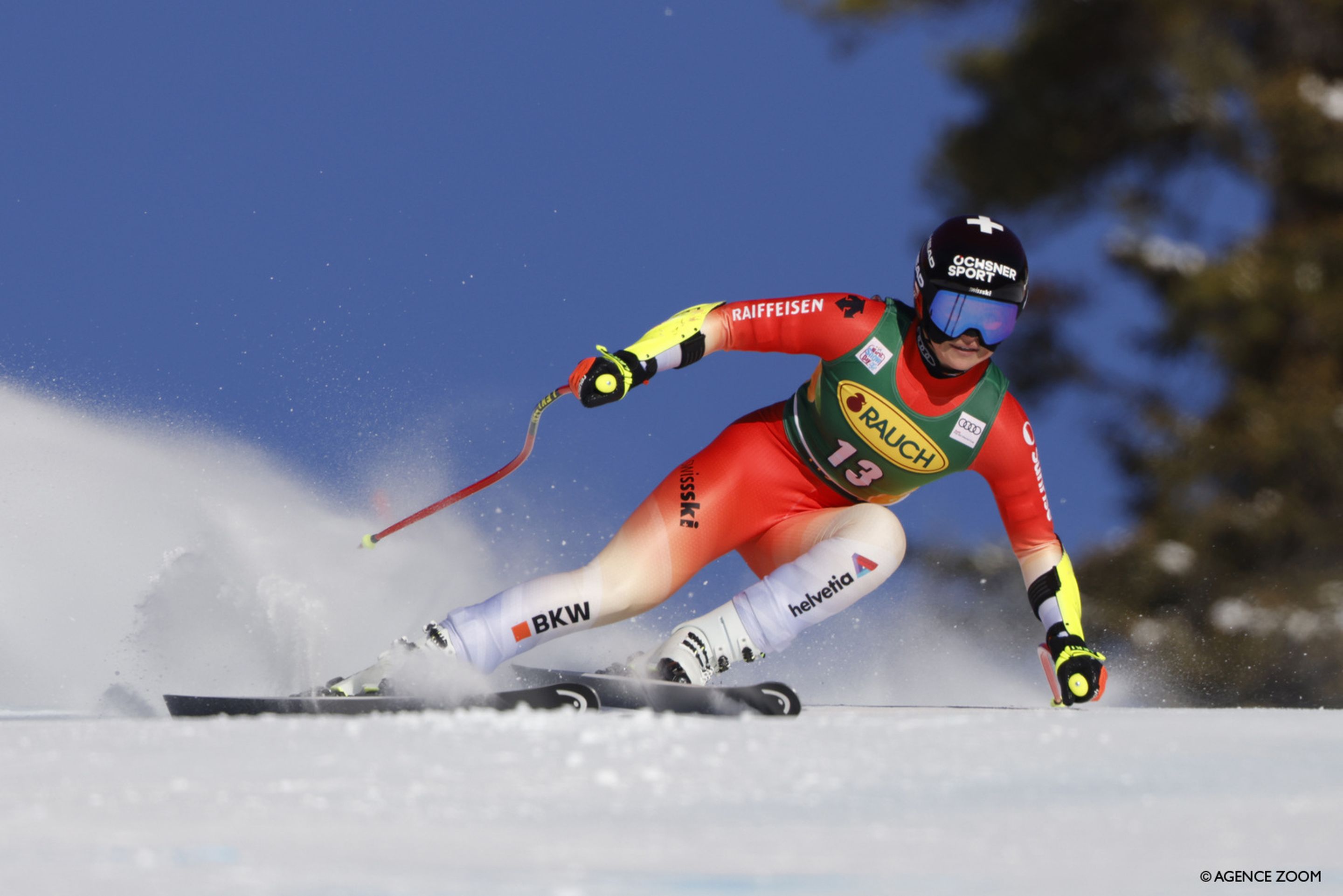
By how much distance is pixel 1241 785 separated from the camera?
2336mm

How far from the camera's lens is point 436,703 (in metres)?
3.50

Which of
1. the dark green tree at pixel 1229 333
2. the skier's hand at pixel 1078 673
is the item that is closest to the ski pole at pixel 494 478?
the skier's hand at pixel 1078 673

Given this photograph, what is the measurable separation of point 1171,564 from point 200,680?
4.94 meters

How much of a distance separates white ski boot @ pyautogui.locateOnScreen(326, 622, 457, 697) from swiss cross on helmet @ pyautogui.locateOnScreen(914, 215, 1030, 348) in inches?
64.8

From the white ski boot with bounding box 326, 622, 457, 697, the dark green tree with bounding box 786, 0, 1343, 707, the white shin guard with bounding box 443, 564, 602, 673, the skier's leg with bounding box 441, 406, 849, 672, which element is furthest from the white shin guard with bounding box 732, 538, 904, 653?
the dark green tree with bounding box 786, 0, 1343, 707

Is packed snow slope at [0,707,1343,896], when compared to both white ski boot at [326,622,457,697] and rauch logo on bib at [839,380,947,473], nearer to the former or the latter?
white ski boot at [326,622,457,697]

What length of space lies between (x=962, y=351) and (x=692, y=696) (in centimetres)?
126

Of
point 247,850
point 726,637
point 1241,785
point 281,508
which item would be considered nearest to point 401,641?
point 726,637

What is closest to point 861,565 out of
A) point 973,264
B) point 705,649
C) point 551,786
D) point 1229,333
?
point 705,649

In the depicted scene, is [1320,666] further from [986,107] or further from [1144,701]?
[986,107]

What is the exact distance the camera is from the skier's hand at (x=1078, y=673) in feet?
13.0

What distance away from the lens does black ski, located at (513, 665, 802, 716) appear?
345cm

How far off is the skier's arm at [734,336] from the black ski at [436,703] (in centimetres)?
86

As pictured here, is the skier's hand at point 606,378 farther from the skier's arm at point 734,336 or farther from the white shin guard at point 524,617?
the white shin guard at point 524,617
